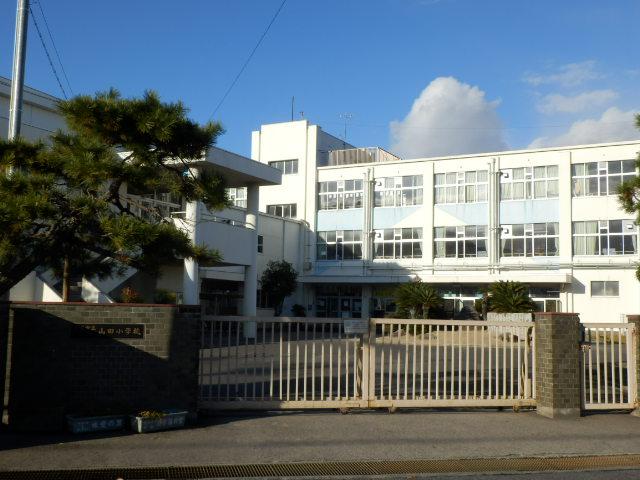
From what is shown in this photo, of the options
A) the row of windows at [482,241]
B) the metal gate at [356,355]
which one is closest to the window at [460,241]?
the row of windows at [482,241]

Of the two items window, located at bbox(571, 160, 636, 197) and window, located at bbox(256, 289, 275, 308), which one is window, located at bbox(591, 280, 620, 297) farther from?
window, located at bbox(256, 289, 275, 308)

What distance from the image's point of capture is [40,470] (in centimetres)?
749

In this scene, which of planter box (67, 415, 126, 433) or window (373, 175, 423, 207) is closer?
planter box (67, 415, 126, 433)

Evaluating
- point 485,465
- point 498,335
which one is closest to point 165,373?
point 485,465

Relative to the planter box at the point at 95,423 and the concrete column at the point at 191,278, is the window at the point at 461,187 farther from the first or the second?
the planter box at the point at 95,423

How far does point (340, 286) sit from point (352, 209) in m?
5.51

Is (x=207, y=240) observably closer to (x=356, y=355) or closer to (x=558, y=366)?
(x=356, y=355)

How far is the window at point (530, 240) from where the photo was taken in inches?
1644

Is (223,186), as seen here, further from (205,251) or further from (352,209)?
(352,209)

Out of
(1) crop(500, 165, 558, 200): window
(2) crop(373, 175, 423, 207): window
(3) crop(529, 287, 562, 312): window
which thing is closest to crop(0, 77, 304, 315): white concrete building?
(2) crop(373, 175, 423, 207): window

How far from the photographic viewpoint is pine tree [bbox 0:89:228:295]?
865 cm

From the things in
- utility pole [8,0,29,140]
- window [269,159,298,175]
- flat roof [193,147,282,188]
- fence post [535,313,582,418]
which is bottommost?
fence post [535,313,582,418]

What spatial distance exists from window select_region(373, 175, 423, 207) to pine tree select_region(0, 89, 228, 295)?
3673cm

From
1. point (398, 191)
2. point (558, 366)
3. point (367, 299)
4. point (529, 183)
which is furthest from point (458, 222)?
point (558, 366)
